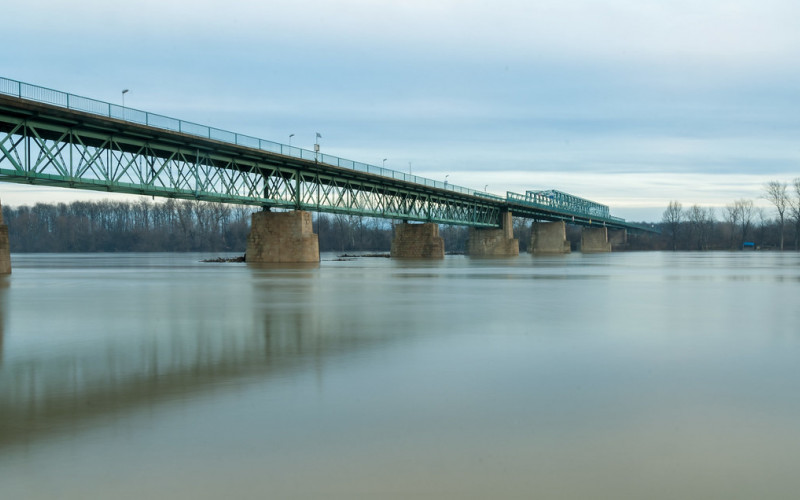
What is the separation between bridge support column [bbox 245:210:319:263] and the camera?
213ft

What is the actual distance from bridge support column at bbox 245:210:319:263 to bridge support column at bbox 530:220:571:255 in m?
84.6

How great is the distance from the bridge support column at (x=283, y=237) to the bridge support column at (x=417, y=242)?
31753mm

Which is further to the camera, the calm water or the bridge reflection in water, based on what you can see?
the bridge reflection in water

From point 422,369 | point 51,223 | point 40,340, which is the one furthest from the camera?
point 51,223

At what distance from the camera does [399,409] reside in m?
7.75

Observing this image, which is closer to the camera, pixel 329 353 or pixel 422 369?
pixel 422 369

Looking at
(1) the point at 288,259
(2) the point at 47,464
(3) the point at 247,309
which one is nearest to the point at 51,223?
(1) the point at 288,259

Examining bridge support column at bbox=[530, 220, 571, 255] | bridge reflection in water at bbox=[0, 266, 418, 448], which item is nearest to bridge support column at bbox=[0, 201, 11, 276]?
bridge reflection in water at bbox=[0, 266, 418, 448]

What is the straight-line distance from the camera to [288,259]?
65375 millimetres

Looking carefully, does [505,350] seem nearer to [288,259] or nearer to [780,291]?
[780,291]

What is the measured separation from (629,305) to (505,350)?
34.0 ft

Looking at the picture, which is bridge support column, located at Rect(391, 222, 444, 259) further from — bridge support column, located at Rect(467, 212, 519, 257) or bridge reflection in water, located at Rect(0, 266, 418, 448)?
bridge reflection in water, located at Rect(0, 266, 418, 448)

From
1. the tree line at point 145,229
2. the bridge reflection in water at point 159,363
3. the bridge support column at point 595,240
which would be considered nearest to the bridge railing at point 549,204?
the bridge support column at point 595,240

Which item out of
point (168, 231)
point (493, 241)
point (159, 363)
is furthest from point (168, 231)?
point (159, 363)
